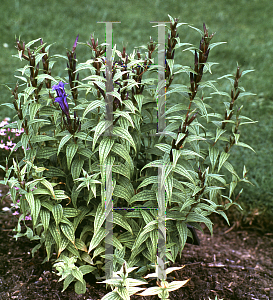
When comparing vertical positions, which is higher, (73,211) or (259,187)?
(73,211)

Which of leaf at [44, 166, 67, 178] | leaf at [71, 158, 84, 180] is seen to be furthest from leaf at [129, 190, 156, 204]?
leaf at [44, 166, 67, 178]

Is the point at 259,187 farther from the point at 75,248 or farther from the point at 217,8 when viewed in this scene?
the point at 217,8

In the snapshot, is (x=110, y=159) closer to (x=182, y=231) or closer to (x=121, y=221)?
(x=121, y=221)

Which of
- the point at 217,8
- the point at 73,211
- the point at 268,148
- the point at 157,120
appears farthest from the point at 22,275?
the point at 217,8

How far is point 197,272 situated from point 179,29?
5.31 m

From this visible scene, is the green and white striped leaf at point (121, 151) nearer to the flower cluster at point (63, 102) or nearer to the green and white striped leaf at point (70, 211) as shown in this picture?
the flower cluster at point (63, 102)

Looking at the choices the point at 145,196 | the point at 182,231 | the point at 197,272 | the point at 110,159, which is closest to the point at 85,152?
the point at 110,159

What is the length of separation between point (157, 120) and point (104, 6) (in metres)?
6.05

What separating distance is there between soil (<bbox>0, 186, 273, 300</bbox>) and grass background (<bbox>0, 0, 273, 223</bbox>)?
1.47 m

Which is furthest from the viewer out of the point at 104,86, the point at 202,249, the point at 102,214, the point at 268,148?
the point at 268,148

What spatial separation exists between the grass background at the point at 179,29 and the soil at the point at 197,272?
4.81ft

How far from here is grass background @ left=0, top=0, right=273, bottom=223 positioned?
5.19 metres

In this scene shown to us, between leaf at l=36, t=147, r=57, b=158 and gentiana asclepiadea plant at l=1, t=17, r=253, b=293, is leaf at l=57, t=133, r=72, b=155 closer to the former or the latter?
gentiana asclepiadea plant at l=1, t=17, r=253, b=293

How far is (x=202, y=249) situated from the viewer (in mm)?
3074
